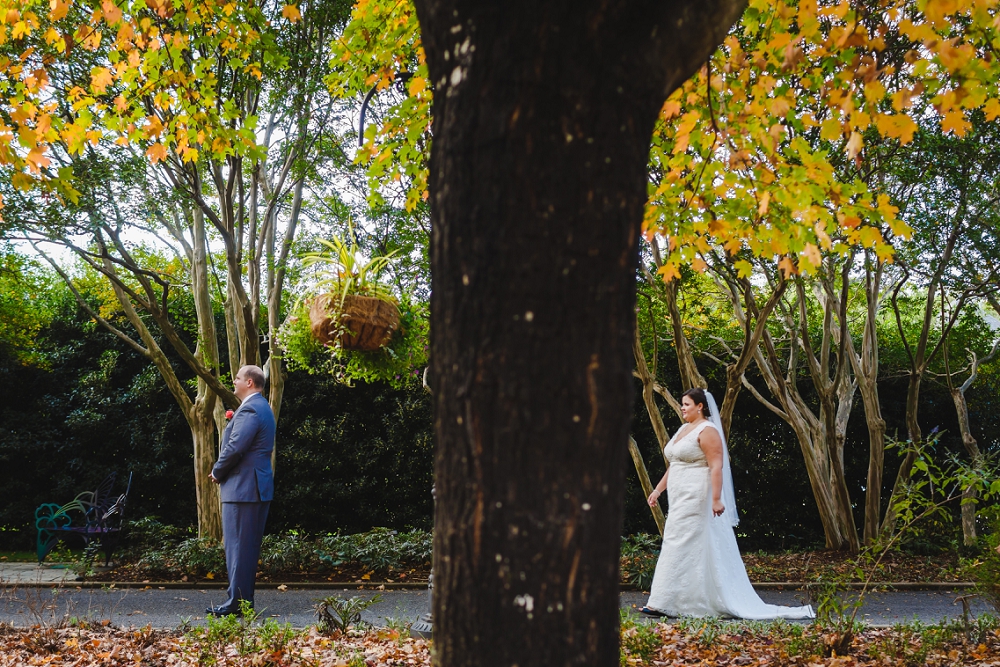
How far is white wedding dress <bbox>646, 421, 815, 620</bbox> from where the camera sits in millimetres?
6367

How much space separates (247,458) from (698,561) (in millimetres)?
3780

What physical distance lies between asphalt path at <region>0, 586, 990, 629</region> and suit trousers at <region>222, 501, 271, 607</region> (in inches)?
12.5

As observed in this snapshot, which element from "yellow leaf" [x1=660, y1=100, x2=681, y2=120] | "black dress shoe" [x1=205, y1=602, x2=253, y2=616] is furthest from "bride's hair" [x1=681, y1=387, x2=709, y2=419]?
"black dress shoe" [x1=205, y1=602, x2=253, y2=616]

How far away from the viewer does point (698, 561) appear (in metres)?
6.49

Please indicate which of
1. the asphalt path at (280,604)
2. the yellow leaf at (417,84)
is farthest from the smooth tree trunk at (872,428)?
the yellow leaf at (417,84)

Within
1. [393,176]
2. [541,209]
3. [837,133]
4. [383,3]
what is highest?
[383,3]

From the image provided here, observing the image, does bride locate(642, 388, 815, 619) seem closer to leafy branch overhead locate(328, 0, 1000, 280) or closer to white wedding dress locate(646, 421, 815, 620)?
white wedding dress locate(646, 421, 815, 620)

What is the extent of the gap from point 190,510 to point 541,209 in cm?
1078

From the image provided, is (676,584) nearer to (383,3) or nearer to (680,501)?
(680,501)

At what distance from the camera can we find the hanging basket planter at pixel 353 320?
4.95m

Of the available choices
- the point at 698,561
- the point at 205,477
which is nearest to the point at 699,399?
the point at 698,561

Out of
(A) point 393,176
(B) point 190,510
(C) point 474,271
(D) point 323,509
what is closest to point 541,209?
(C) point 474,271

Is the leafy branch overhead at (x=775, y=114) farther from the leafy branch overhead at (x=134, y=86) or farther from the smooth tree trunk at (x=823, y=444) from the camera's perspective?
the smooth tree trunk at (x=823, y=444)

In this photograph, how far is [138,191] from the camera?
27.3 ft
